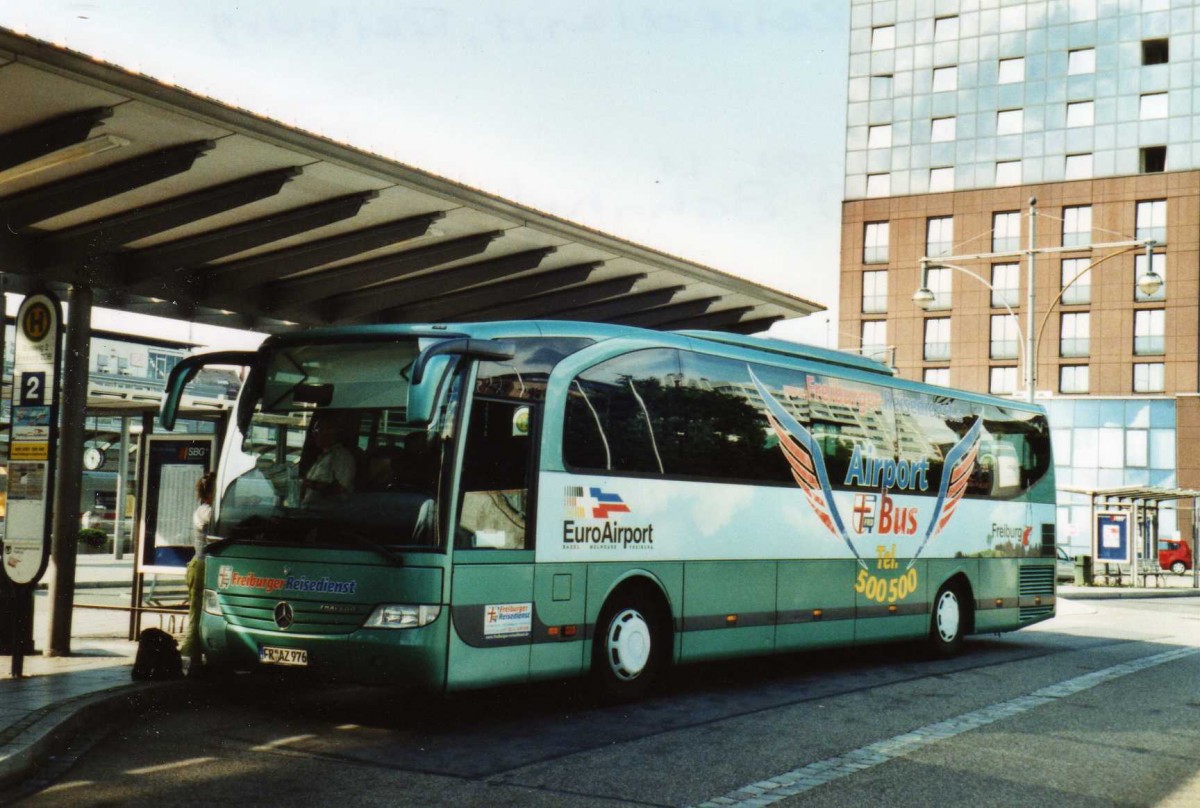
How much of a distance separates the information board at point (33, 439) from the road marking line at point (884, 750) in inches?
221

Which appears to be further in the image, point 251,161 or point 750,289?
point 750,289

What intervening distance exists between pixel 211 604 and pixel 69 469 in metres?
3.03

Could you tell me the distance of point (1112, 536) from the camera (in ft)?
112

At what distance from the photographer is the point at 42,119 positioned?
9438mm

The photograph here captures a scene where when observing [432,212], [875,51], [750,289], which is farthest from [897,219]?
[432,212]

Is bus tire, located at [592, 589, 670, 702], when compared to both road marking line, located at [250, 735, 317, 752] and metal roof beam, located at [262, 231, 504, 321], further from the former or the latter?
metal roof beam, located at [262, 231, 504, 321]

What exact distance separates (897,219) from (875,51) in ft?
29.8

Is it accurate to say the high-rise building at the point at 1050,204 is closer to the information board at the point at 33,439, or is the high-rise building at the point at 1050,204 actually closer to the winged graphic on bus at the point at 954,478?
the winged graphic on bus at the point at 954,478

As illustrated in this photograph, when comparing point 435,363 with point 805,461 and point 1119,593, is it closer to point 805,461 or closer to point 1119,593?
point 805,461

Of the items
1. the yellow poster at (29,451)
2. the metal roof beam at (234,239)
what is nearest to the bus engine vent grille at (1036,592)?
the metal roof beam at (234,239)

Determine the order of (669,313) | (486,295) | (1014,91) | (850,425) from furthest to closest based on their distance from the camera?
(1014,91) < (669,313) < (486,295) < (850,425)

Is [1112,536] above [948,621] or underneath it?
above

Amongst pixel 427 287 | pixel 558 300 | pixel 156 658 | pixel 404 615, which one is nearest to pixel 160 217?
pixel 156 658

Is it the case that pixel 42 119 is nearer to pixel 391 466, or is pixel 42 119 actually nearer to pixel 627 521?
pixel 391 466
